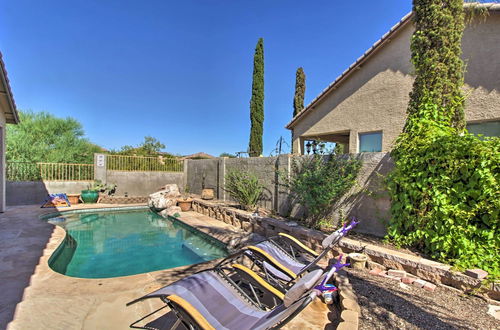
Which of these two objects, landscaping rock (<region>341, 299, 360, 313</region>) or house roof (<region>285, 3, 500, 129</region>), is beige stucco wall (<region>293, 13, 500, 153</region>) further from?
landscaping rock (<region>341, 299, 360, 313</region>)

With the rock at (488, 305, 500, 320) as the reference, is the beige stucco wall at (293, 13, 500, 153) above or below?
above

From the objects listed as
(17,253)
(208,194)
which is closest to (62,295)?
(17,253)

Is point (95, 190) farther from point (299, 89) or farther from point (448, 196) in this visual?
point (448, 196)

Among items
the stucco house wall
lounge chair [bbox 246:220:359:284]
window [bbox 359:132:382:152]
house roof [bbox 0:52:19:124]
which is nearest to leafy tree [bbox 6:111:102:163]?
the stucco house wall

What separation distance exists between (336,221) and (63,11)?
540 inches

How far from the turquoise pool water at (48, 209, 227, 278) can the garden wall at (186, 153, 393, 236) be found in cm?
265

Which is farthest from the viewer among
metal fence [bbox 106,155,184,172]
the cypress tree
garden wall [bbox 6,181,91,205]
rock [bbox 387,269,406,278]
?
metal fence [bbox 106,155,184,172]

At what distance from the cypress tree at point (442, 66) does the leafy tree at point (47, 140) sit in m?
18.2

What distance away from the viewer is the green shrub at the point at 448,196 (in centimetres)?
391

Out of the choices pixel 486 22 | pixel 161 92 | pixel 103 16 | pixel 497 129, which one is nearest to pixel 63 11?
pixel 103 16

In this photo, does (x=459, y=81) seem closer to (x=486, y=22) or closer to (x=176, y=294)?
(x=486, y=22)

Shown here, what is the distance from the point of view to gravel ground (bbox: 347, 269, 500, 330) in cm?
284

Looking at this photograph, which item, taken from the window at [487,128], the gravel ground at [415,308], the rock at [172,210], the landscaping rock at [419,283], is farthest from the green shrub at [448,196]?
the rock at [172,210]

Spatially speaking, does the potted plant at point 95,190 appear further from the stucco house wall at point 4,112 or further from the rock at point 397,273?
the rock at point 397,273
